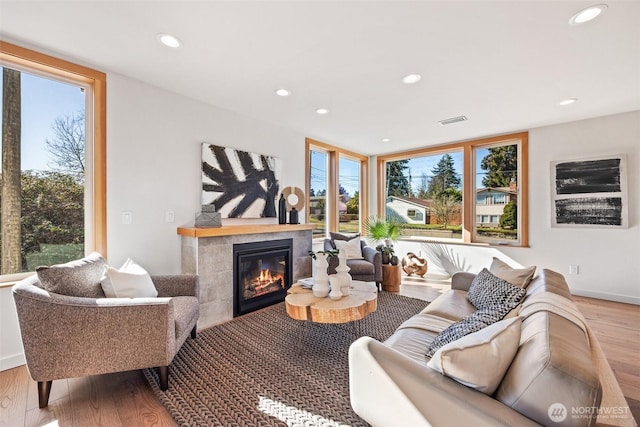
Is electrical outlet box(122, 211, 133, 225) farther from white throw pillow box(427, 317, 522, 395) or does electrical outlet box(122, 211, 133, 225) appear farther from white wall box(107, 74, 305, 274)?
white throw pillow box(427, 317, 522, 395)

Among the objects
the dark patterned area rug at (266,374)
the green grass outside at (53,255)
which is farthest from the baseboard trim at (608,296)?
the green grass outside at (53,255)

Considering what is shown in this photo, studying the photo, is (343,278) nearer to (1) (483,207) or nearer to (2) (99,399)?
(2) (99,399)

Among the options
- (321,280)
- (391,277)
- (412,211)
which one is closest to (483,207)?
(412,211)

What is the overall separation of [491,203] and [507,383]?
4.39 metres

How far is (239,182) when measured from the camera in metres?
3.48

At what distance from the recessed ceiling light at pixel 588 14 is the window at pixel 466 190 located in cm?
281

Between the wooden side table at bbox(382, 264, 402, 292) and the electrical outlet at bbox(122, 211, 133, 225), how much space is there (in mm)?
3256

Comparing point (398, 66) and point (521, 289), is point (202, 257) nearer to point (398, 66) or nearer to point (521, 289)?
point (398, 66)

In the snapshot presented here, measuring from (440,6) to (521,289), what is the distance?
197 centimetres

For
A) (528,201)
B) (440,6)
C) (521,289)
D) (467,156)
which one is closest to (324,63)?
(440,6)

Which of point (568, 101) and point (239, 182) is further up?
point (568, 101)

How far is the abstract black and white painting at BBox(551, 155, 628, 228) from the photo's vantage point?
3531mm

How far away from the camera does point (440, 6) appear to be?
1.67 meters

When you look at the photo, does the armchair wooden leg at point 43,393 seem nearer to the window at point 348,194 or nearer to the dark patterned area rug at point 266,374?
the dark patterned area rug at point 266,374
